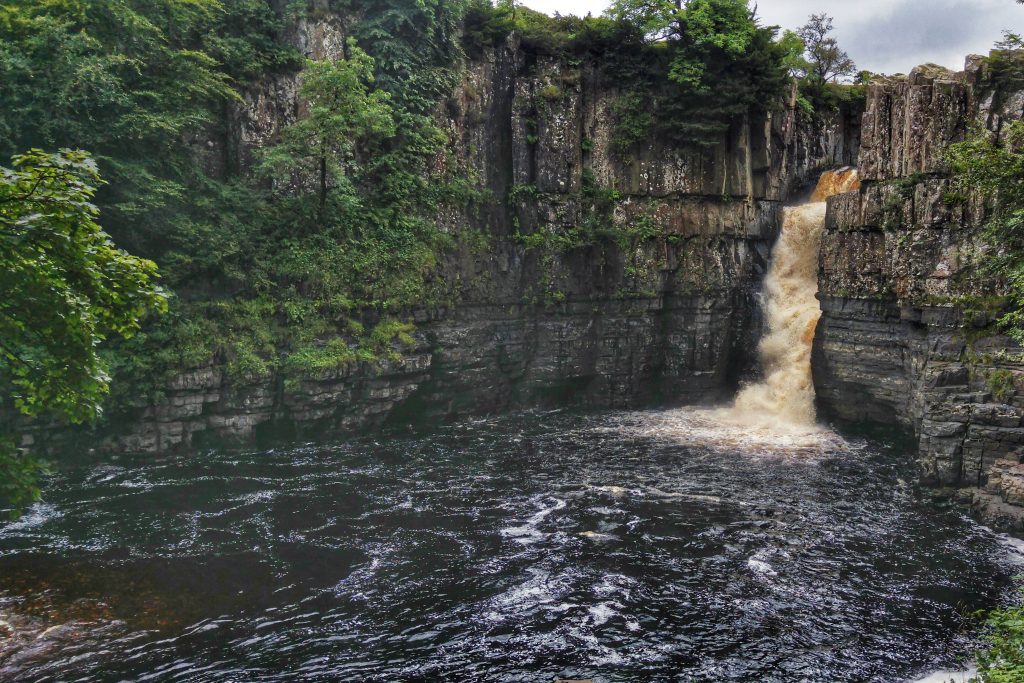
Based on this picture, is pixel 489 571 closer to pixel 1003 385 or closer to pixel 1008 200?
pixel 1008 200

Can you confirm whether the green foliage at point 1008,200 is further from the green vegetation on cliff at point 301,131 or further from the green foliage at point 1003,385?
the green vegetation on cliff at point 301,131

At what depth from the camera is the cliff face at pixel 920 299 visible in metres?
21.2

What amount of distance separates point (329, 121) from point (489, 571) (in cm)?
1790

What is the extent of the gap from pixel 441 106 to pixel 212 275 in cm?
1248

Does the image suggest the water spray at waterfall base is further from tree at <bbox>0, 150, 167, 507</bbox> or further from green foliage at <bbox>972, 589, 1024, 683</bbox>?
tree at <bbox>0, 150, 167, 507</bbox>

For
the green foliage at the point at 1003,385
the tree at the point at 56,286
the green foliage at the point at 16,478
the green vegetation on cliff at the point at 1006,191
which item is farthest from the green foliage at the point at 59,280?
the green foliage at the point at 1003,385

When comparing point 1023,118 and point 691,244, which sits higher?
point 1023,118

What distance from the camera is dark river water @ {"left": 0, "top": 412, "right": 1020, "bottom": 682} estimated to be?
12664 mm

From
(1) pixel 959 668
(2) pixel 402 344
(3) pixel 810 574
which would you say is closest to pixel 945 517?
(3) pixel 810 574

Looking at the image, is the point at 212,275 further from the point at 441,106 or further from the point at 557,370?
the point at 557,370

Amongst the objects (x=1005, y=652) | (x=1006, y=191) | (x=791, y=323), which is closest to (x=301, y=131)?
(x=1006, y=191)

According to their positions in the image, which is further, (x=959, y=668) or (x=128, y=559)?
(x=128, y=559)

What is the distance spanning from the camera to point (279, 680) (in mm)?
12016

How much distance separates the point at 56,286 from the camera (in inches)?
352
